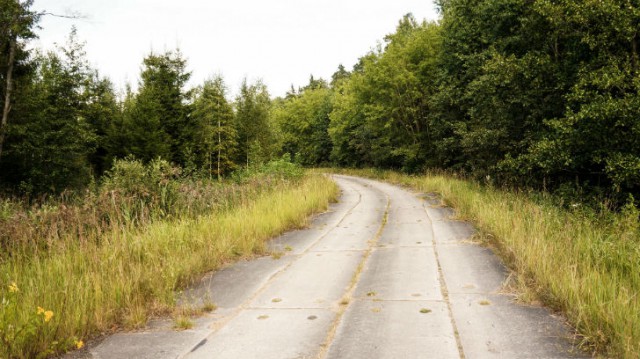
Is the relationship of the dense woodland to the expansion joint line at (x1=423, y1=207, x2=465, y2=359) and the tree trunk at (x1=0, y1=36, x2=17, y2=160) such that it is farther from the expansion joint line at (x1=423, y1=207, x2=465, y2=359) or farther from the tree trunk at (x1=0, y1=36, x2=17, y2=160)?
the expansion joint line at (x1=423, y1=207, x2=465, y2=359)

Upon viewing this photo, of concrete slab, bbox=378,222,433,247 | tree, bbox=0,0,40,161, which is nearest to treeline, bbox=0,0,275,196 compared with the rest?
tree, bbox=0,0,40,161

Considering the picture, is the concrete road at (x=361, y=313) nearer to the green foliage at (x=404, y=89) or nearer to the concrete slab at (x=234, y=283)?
the concrete slab at (x=234, y=283)

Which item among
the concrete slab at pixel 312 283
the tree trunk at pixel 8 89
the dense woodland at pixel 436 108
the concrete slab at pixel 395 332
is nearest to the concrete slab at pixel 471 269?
the concrete slab at pixel 395 332

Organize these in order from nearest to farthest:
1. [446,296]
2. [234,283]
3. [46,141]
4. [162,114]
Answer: [446,296] < [234,283] < [46,141] < [162,114]

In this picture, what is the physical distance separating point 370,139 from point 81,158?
26327mm

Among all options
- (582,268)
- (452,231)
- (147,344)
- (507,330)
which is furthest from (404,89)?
(147,344)

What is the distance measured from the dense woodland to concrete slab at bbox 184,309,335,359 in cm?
974

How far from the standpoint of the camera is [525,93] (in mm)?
14180

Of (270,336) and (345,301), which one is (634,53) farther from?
(270,336)

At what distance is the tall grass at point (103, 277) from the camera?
129 inches

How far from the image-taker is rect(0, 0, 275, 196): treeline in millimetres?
21984

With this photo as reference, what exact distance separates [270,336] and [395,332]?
1.18 meters

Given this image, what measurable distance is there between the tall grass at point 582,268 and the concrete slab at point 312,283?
2.41 m

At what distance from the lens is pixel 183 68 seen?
124 ft
